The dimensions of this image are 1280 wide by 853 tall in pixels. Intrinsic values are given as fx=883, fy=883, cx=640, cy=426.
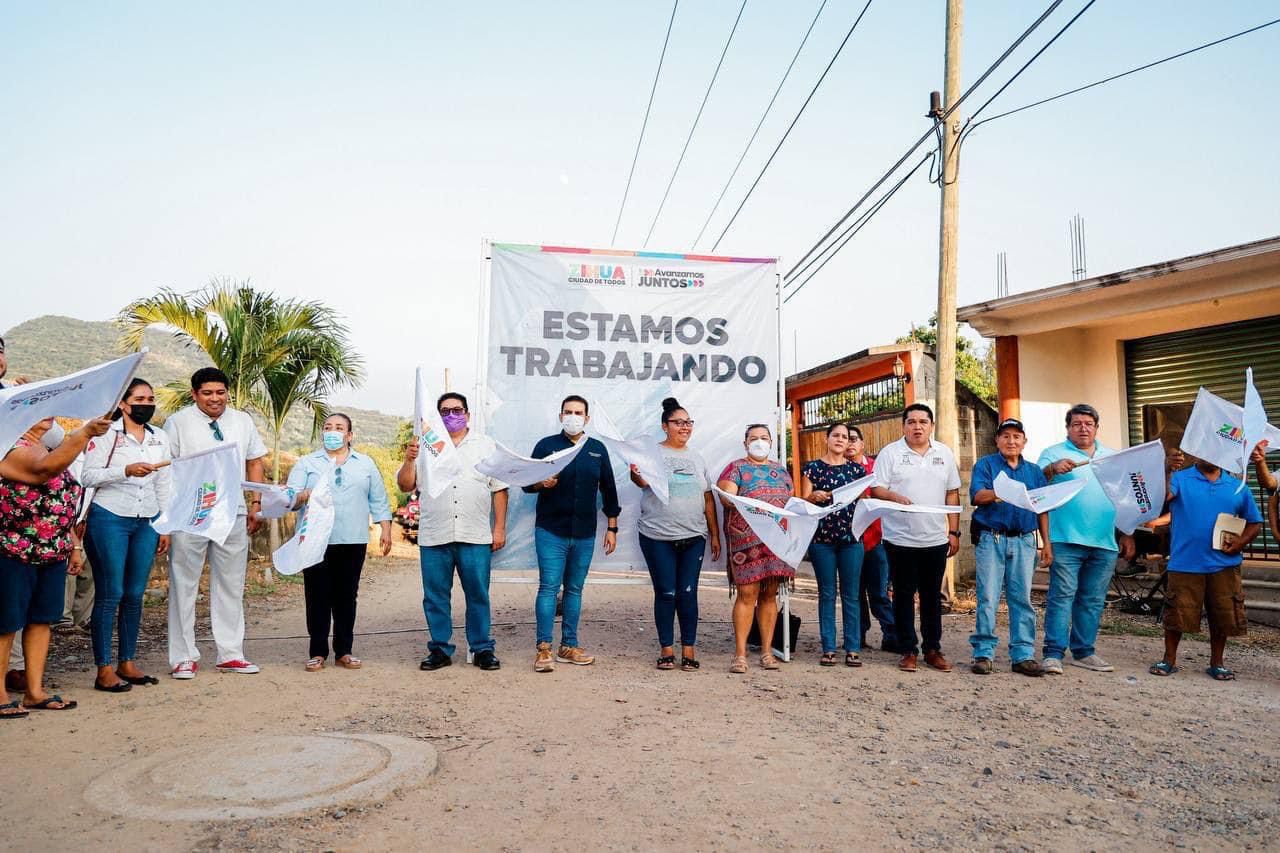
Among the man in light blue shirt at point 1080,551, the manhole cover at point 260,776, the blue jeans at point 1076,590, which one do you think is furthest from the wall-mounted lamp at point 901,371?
the manhole cover at point 260,776

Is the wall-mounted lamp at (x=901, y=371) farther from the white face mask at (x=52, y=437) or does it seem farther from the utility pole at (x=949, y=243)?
the white face mask at (x=52, y=437)

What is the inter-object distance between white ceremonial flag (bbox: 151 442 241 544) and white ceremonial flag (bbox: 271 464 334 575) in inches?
15.8

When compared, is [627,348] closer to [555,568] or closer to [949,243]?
[555,568]

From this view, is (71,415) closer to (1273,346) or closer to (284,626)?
(284,626)

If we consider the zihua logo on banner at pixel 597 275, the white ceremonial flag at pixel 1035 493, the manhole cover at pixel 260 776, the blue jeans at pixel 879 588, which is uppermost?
the zihua logo on banner at pixel 597 275

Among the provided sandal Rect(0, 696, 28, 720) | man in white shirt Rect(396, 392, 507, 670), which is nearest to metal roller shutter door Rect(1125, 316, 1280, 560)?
man in white shirt Rect(396, 392, 507, 670)

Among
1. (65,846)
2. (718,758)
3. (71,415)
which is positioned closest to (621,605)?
(718,758)

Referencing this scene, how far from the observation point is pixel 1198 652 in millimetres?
7078

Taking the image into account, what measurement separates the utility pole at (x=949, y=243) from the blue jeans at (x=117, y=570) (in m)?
7.30

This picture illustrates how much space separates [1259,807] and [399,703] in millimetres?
4252

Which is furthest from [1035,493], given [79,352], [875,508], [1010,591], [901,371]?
[79,352]

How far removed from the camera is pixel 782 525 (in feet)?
20.6

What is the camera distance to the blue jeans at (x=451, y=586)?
20.5 ft

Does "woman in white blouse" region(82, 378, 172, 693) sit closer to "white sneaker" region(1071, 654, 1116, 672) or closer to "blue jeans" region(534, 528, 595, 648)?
"blue jeans" region(534, 528, 595, 648)
